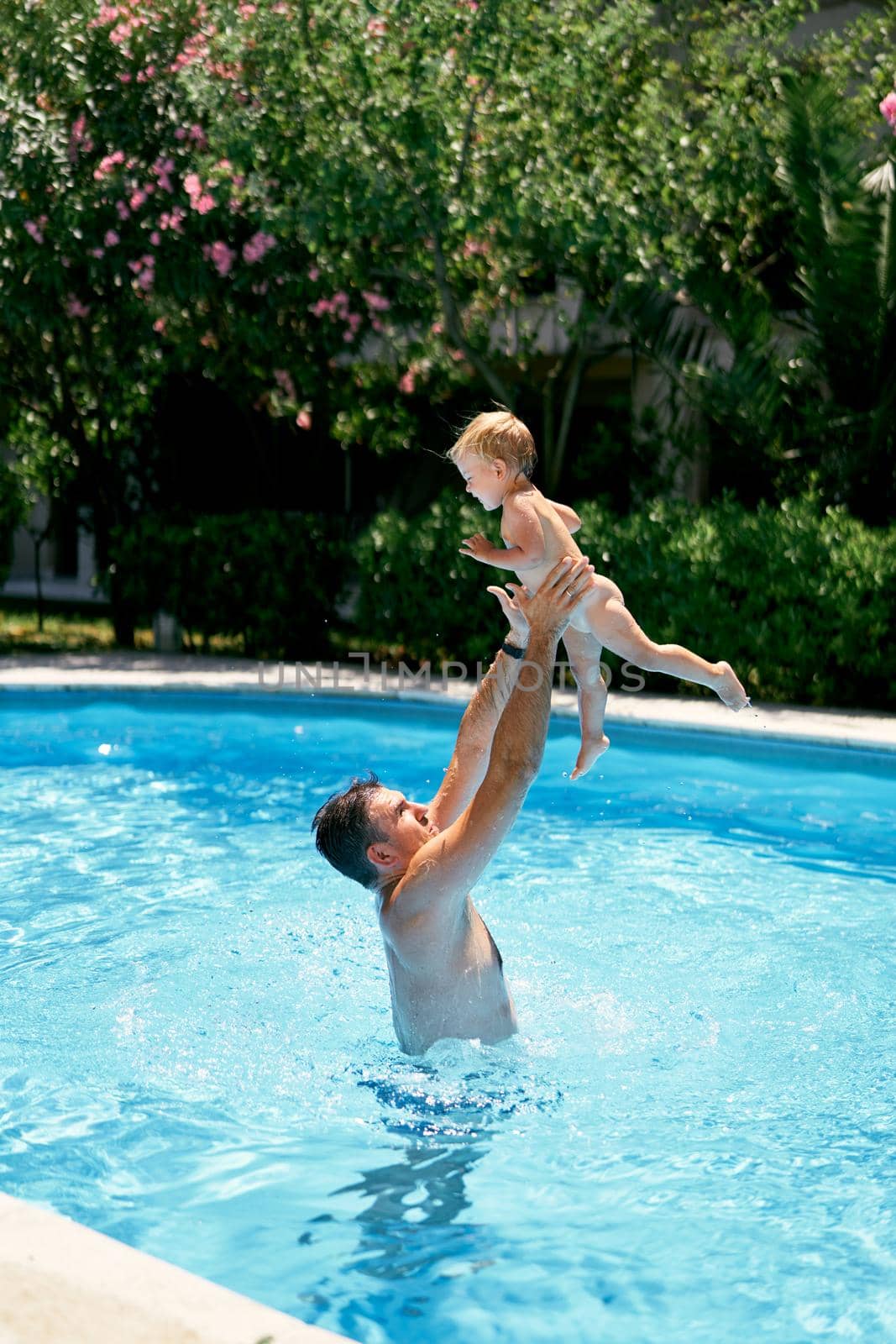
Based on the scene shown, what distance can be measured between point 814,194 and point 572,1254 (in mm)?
10112

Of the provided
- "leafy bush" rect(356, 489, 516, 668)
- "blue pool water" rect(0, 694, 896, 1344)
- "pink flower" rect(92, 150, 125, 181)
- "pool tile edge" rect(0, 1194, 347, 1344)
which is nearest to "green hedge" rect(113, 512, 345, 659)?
"leafy bush" rect(356, 489, 516, 668)

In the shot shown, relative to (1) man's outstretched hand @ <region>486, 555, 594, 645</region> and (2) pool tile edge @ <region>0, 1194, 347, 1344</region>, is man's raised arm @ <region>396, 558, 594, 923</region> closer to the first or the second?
(1) man's outstretched hand @ <region>486, 555, 594, 645</region>

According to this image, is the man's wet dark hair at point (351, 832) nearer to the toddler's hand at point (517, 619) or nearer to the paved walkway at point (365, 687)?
the toddler's hand at point (517, 619)

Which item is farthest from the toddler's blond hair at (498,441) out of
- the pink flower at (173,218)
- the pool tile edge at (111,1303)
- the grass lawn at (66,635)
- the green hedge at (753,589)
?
the grass lawn at (66,635)

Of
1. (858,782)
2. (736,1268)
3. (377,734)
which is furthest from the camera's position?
(377,734)

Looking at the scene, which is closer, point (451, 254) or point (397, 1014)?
point (397, 1014)

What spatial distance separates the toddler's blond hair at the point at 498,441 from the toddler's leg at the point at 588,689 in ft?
3.42

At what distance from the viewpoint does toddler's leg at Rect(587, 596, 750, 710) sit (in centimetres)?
525

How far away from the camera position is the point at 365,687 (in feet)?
40.0

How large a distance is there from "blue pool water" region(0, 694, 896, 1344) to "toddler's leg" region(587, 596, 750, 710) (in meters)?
1.33

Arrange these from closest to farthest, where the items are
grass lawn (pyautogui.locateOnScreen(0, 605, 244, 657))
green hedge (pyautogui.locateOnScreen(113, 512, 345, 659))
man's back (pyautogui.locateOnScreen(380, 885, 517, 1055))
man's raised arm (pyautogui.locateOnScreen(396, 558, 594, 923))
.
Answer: man's raised arm (pyautogui.locateOnScreen(396, 558, 594, 923)), man's back (pyautogui.locateOnScreen(380, 885, 517, 1055)), green hedge (pyautogui.locateOnScreen(113, 512, 345, 659)), grass lawn (pyautogui.locateOnScreen(0, 605, 244, 657))

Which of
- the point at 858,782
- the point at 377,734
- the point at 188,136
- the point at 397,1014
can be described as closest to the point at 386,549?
the point at 377,734

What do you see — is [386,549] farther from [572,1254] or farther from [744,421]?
[572,1254]

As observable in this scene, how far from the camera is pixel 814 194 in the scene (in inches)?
478
